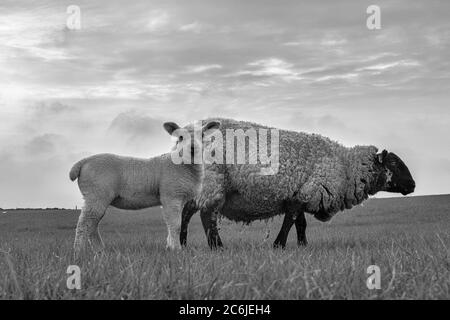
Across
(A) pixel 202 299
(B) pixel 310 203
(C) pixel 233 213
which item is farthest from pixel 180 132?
(A) pixel 202 299

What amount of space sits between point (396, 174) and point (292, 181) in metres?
3.14

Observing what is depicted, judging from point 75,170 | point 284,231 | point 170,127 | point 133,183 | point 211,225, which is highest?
point 170,127

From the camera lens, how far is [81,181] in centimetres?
965

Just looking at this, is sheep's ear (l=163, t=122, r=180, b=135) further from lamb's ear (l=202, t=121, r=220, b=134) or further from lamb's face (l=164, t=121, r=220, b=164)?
lamb's ear (l=202, t=121, r=220, b=134)

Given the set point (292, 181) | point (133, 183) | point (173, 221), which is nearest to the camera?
point (173, 221)

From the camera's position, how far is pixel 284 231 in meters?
10.9

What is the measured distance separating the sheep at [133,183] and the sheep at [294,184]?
1.01m

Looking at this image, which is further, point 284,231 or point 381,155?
point 381,155

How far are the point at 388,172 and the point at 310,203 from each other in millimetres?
2536

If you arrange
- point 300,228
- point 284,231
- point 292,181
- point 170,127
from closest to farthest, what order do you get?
point 170,127 < point 284,231 < point 292,181 < point 300,228

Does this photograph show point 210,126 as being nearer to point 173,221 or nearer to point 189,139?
point 189,139

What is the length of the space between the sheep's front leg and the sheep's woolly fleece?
4.78 feet

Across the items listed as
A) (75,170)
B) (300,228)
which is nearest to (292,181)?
(300,228)

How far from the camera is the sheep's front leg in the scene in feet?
29.6
